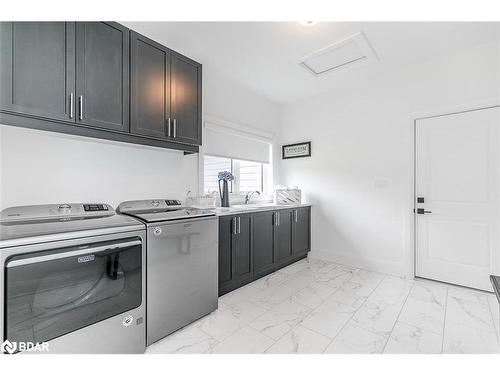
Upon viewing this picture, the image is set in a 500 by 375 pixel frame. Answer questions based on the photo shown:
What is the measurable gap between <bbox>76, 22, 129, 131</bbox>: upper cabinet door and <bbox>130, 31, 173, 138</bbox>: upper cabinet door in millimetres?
54

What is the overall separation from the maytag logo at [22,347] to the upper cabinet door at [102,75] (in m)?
1.29

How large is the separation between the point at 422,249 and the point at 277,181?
2.18m

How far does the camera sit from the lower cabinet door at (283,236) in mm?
3025

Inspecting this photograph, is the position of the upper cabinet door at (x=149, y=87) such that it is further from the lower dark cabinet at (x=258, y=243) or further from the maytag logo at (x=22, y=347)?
the maytag logo at (x=22, y=347)

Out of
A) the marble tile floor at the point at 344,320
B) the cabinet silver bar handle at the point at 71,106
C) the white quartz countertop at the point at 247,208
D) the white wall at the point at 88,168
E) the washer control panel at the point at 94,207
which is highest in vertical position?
the cabinet silver bar handle at the point at 71,106

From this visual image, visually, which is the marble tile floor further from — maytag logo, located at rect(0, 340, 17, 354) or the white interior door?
maytag logo, located at rect(0, 340, 17, 354)

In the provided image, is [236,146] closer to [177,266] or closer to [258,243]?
[258,243]

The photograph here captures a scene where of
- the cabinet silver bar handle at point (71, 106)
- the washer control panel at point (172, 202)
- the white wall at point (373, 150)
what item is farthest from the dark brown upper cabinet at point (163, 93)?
the white wall at point (373, 150)

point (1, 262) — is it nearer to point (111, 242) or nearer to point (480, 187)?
point (111, 242)

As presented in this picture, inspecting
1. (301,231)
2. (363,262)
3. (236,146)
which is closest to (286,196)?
(301,231)

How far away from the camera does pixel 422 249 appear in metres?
2.83

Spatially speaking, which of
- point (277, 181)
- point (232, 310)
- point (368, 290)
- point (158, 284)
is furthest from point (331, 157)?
point (158, 284)

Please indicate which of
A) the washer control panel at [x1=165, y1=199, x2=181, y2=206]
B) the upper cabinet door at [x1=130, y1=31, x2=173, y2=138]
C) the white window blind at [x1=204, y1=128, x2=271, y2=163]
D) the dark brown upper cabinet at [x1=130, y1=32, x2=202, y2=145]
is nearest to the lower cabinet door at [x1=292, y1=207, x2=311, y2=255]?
the white window blind at [x1=204, y1=128, x2=271, y2=163]

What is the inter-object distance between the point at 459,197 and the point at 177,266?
9.81 feet
